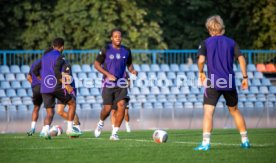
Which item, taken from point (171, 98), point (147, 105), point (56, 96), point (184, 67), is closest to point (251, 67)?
point (184, 67)

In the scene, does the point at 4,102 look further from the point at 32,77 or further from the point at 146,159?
the point at 146,159

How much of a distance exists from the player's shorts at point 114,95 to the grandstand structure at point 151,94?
8.28 meters

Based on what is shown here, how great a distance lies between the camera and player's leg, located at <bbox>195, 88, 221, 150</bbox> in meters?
13.8

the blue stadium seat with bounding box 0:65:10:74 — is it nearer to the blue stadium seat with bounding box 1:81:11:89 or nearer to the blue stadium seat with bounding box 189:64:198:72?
the blue stadium seat with bounding box 1:81:11:89

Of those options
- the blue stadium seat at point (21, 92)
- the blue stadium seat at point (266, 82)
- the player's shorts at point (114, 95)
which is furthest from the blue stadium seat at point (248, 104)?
the player's shorts at point (114, 95)

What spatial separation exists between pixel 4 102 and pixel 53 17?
6393 mm

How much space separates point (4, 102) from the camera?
86.4 feet

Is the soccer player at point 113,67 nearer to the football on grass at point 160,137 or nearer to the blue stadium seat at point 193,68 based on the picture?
the football on grass at point 160,137

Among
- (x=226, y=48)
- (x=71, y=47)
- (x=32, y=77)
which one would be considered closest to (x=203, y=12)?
(x=71, y=47)

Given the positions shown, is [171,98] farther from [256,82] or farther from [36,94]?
[36,94]

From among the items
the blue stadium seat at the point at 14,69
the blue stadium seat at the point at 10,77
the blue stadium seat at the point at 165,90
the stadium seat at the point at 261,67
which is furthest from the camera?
the stadium seat at the point at 261,67

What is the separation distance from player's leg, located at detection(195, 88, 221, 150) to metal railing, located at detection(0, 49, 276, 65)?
1447cm

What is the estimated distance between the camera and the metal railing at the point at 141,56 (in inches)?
1119

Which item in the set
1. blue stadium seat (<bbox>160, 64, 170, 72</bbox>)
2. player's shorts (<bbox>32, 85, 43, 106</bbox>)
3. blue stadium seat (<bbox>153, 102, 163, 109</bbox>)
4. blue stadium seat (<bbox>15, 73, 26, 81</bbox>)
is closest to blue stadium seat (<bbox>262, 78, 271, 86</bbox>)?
blue stadium seat (<bbox>160, 64, 170, 72</bbox>)
